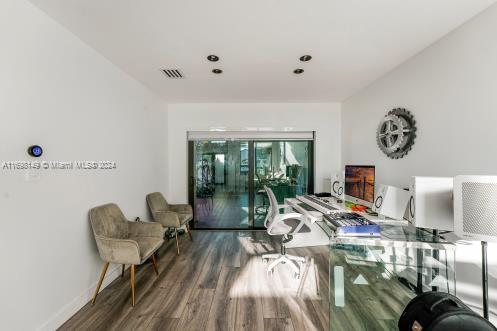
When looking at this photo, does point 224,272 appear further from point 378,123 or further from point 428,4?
point 428,4

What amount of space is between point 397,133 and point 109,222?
3.62 metres

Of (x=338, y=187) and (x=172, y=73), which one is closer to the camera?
(x=172, y=73)

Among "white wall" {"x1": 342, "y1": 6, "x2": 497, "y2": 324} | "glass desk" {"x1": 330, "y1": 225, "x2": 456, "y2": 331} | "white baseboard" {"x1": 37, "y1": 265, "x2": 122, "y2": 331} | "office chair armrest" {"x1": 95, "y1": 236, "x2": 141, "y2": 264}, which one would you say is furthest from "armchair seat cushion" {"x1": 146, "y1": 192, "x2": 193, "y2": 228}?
"white wall" {"x1": 342, "y1": 6, "x2": 497, "y2": 324}

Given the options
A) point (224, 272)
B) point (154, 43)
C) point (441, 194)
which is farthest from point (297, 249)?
point (154, 43)

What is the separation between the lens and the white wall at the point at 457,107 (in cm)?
166

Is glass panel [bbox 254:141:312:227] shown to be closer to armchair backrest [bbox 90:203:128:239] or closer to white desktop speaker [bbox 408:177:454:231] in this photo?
armchair backrest [bbox 90:203:128:239]

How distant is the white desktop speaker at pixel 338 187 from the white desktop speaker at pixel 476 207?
190 cm

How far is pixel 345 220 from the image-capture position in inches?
82.1

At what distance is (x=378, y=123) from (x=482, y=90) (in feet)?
4.37

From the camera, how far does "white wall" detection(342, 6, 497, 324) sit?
166 centimetres

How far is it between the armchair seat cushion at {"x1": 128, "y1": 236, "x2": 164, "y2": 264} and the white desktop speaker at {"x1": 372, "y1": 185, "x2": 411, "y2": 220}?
2471 millimetres

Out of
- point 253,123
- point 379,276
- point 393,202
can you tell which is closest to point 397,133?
point 393,202

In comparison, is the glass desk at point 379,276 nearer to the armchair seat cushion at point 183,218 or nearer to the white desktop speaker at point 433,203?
the white desktop speaker at point 433,203

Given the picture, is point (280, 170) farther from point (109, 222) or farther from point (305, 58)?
point (109, 222)
